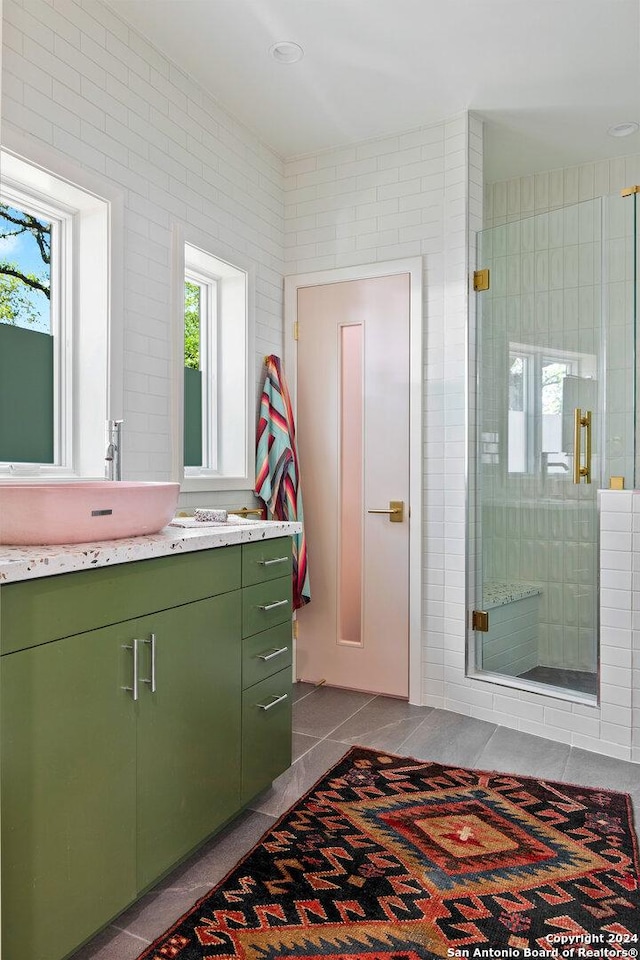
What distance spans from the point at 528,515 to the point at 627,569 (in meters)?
0.51

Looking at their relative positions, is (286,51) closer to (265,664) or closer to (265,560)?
(265,560)

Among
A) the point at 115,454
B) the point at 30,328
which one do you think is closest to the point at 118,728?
the point at 115,454

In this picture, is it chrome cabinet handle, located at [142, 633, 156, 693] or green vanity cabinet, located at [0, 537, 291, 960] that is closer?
green vanity cabinet, located at [0, 537, 291, 960]

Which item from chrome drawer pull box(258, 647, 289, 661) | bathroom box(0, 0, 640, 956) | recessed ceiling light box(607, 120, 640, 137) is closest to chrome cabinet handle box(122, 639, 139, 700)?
chrome drawer pull box(258, 647, 289, 661)

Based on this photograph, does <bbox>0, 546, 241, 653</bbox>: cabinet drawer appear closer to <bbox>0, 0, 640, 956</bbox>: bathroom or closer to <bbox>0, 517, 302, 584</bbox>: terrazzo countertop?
<bbox>0, 517, 302, 584</bbox>: terrazzo countertop

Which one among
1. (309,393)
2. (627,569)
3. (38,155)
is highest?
(38,155)

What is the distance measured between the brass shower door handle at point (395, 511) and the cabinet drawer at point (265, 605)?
1122mm

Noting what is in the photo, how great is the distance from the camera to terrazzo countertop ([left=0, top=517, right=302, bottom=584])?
49.9 inches

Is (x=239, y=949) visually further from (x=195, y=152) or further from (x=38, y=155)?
(x=195, y=152)

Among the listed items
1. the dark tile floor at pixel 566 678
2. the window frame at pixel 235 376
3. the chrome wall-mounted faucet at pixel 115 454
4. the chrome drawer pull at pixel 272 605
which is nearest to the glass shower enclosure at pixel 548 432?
the dark tile floor at pixel 566 678

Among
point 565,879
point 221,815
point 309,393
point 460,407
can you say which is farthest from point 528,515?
point 221,815

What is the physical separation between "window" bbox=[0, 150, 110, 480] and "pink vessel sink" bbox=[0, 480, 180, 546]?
73cm

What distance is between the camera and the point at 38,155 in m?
2.09

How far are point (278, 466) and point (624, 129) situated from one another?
8.03 ft
